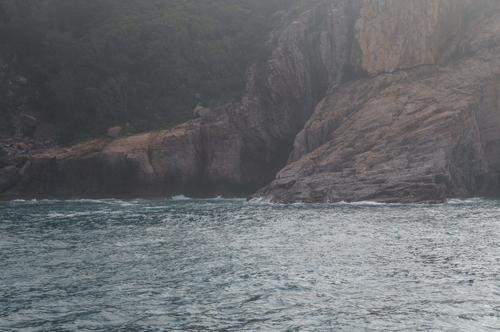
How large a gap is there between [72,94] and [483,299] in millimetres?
63248

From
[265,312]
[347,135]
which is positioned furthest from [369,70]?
[265,312]

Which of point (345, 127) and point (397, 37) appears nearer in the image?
point (345, 127)

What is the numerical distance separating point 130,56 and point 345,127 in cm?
3901

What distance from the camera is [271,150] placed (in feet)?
195

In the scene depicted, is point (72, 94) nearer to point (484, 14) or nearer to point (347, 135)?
point (347, 135)

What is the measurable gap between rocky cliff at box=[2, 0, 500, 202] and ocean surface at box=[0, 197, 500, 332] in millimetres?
15489

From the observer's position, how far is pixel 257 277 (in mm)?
13102

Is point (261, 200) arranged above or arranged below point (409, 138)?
below

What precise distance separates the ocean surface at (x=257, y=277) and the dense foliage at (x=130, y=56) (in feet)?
135

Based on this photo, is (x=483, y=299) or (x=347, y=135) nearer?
(x=483, y=299)

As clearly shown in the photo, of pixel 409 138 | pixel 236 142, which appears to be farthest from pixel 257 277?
pixel 236 142

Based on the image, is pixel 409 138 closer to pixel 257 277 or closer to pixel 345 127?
pixel 345 127

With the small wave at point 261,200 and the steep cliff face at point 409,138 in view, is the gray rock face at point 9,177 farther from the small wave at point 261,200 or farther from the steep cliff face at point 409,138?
the steep cliff face at point 409,138

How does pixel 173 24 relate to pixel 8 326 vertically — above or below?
above
